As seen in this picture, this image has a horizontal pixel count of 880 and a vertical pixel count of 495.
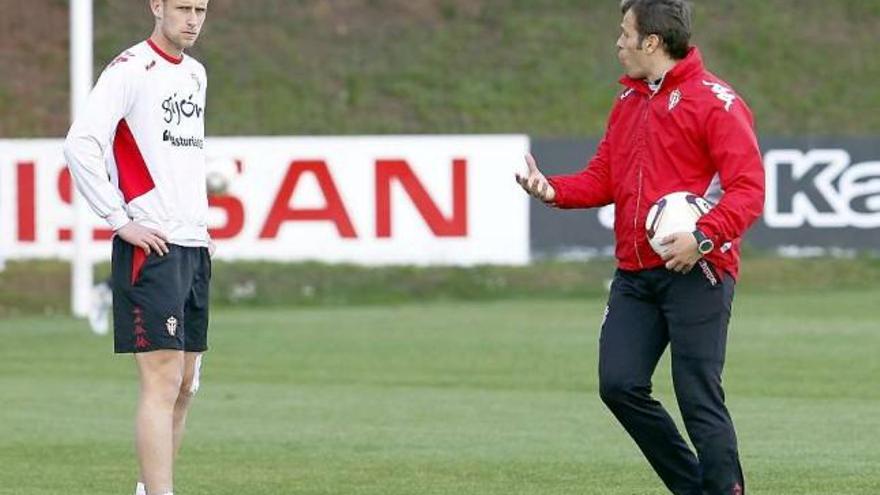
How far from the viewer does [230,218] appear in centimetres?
2386

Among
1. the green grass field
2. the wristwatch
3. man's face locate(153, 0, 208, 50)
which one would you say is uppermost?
man's face locate(153, 0, 208, 50)

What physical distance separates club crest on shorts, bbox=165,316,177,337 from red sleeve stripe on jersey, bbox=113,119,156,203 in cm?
48

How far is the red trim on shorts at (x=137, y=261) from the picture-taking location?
26.3 feet

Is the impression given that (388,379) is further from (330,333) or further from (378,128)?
(378,128)

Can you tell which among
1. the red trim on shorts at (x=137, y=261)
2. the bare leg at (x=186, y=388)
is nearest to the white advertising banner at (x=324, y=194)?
the bare leg at (x=186, y=388)

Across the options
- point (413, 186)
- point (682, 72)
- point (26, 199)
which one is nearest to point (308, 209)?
point (413, 186)

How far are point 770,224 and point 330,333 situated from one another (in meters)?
6.98

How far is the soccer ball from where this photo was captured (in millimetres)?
7621

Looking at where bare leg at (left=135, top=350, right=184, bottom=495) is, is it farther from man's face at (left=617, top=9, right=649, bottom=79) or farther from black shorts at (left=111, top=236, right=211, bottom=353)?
man's face at (left=617, top=9, right=649, bottom=79)

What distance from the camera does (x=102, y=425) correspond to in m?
12.6

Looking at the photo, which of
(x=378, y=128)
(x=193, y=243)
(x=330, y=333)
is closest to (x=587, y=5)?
(x=378, y=128)

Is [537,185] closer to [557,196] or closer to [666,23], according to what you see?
[557,196]

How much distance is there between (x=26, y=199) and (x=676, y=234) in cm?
1678

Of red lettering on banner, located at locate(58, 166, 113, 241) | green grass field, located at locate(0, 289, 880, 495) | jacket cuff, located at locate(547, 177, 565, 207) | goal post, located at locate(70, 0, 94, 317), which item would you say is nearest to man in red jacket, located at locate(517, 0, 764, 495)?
jacket cuff, located at locate(547, 177, 565, 207)
